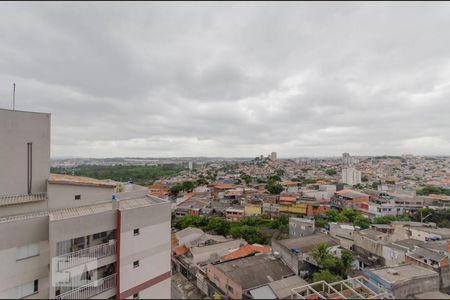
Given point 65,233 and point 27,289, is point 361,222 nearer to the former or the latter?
point 65,233

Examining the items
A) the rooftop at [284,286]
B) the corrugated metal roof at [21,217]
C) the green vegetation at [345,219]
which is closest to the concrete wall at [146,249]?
the corrugated metal roof at [21,217]

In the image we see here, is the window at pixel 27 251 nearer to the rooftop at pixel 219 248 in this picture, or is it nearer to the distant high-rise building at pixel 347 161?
the rooftop at pixel 219 248

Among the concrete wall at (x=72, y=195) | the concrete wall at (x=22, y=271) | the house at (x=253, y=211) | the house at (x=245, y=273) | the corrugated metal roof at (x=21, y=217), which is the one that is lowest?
the house at (x=253, y=211)

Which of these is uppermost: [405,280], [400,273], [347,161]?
[347,161]

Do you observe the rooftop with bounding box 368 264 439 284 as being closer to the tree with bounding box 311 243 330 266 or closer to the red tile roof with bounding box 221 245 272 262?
the tree with bounding box 311 243 330 266

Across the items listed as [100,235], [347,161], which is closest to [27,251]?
[100,235]

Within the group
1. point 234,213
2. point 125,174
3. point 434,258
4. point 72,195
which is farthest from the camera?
point 125,174
